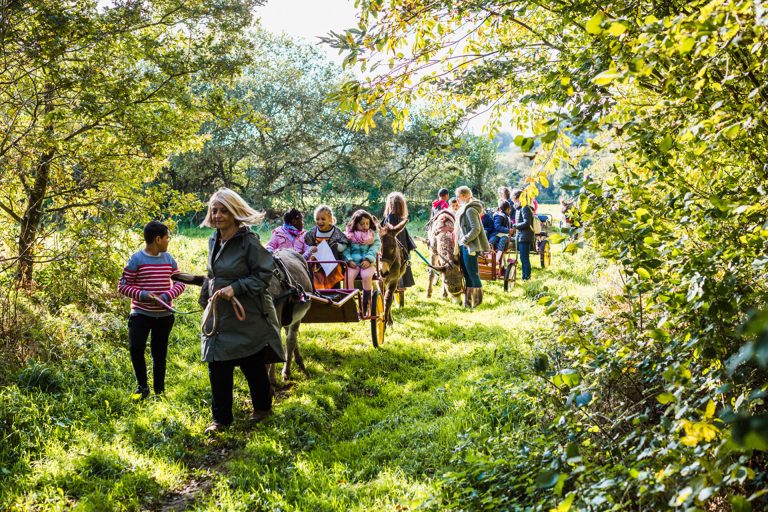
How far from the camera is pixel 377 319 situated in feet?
28.5

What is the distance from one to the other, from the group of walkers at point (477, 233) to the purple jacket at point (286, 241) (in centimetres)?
343

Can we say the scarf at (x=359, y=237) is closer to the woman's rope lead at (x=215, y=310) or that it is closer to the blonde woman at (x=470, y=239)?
the blonde woman at (x=470, y=239)

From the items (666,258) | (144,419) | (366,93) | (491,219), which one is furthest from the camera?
(491,219)

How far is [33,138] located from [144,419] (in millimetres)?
4095

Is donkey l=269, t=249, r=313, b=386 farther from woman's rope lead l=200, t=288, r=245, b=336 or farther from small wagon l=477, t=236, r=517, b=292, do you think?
small wagon l=477, t=236, r=517, b=292

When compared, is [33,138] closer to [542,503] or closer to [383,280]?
[383,280]

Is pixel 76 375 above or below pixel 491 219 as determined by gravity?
below

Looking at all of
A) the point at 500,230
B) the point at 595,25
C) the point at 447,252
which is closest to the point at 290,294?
the point at 595,25

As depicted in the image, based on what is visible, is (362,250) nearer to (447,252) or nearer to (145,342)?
(447,252)

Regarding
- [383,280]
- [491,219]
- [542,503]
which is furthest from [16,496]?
[491,219]

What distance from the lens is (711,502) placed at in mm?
3107

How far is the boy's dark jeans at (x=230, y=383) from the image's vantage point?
533 centimetres

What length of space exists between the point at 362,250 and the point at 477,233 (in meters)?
2.76

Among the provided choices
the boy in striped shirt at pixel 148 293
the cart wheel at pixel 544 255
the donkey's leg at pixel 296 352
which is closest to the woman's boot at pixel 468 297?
the donkey's leg at pixel 296 352
